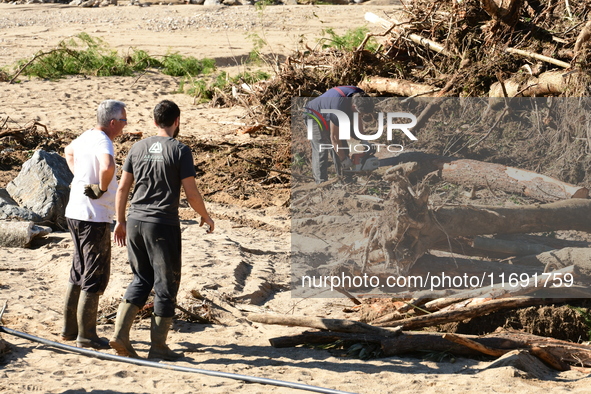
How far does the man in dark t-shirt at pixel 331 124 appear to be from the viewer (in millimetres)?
7590

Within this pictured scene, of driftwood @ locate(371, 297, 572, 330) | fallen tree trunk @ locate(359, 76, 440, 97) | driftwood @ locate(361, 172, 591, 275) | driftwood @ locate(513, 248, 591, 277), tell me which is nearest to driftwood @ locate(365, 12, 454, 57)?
fallen tree trunk @ locate(359, 76, 440, 97)

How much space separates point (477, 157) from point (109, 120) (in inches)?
146

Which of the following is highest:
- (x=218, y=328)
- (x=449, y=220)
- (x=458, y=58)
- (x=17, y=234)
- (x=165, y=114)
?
(x=458, y=58)

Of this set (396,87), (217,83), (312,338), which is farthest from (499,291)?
(217,83)

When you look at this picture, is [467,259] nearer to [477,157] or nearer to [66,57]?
[477,157]

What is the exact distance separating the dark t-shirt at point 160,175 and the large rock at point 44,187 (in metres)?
4.06

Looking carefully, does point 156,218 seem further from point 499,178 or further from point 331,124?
point 331,124

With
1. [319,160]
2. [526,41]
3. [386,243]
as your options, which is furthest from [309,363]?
[526,41]

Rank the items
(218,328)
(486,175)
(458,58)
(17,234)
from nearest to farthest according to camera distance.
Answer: (218,328) < (486,175) < (17,234) < (458,58)

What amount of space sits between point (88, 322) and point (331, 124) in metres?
3.92

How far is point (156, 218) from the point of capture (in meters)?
4.36

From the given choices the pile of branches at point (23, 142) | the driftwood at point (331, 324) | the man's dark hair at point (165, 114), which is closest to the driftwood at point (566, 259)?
the driftwood at point (331, 324)

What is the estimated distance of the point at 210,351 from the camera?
192 inches

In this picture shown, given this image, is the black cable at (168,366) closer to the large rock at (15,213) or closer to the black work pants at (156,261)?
the black work pants at (156,261)
